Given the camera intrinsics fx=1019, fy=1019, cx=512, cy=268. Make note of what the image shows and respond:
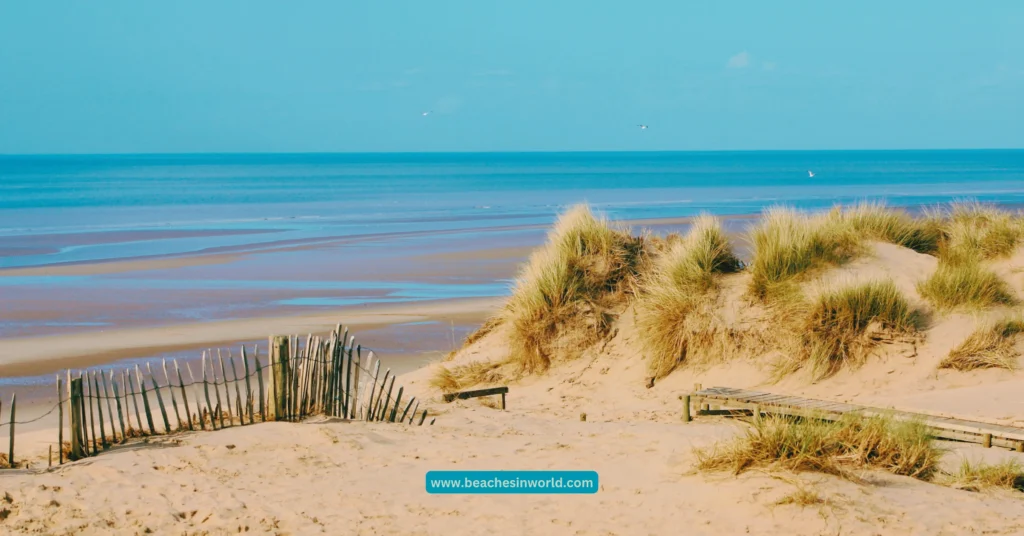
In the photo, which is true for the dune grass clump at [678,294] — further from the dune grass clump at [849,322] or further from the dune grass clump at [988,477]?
the dune grass clump at [988,477]

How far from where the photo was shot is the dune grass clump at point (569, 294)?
11609 mm

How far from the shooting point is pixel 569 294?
1167cm

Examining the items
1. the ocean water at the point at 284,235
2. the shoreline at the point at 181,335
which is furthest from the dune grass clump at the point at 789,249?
the ocean water at the point at 284,235

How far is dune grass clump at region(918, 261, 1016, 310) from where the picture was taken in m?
10.4

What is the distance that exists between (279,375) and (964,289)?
22.7ft

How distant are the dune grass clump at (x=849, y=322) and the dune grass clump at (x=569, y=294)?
242 centimetres

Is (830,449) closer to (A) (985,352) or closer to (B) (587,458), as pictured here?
(B) (587,458)

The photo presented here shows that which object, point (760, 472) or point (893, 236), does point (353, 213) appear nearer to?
point (893, 236)

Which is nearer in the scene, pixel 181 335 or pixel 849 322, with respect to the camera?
pixel 849 322

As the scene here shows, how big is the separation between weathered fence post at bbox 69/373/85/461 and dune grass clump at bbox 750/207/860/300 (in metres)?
6.79

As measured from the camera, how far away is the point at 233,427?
8.02 m

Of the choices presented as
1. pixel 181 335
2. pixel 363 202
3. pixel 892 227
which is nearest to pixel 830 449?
pixel 892 227

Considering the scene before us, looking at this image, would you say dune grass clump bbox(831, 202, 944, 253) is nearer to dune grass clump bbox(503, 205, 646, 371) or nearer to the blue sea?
dune grass clump bbox(503, 205, 646, 371)

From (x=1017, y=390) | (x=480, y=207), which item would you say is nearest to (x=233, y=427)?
(x=1017, y=390)
